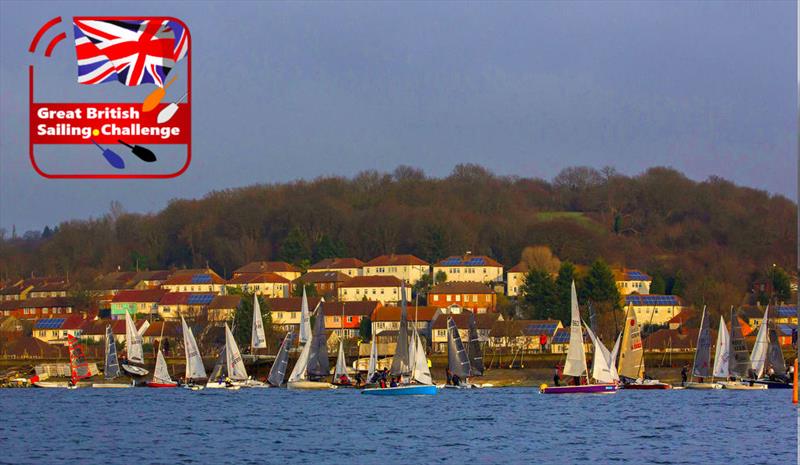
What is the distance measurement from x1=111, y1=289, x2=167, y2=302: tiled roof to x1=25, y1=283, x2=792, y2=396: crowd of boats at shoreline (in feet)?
165

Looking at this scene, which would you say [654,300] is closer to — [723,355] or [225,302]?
[225,302]

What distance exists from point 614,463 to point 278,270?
10884 cm

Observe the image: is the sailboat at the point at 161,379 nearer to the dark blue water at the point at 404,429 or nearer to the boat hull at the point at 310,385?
the boat hull at the point at 310,385

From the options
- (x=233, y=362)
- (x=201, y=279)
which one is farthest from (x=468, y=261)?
(x=233, y=362)

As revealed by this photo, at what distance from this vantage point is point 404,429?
137ft

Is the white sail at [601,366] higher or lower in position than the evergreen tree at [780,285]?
lower

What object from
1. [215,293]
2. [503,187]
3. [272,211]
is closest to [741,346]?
[215,293]

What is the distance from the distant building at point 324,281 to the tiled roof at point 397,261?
5205mm

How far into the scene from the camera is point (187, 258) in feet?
528

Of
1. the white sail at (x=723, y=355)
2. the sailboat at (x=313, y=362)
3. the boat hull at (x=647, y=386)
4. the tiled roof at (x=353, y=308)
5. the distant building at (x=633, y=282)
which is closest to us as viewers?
the boat hull at (x=647, y=386)

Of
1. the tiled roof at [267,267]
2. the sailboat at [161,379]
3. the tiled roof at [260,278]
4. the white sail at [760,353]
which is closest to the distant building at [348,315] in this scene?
the tiled roof at [260,278]

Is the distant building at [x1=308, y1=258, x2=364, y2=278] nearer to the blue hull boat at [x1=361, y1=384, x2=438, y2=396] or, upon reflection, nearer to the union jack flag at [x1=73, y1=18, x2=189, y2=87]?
the blue hull boat at [x1=361, y1=384, x2=438, y2=396]

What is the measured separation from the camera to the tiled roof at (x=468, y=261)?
445 ft

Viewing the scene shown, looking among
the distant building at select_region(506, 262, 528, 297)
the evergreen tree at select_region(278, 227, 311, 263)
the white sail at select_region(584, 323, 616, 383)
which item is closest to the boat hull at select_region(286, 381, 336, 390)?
the white sail at select_region(584, 323, 616, 383)
